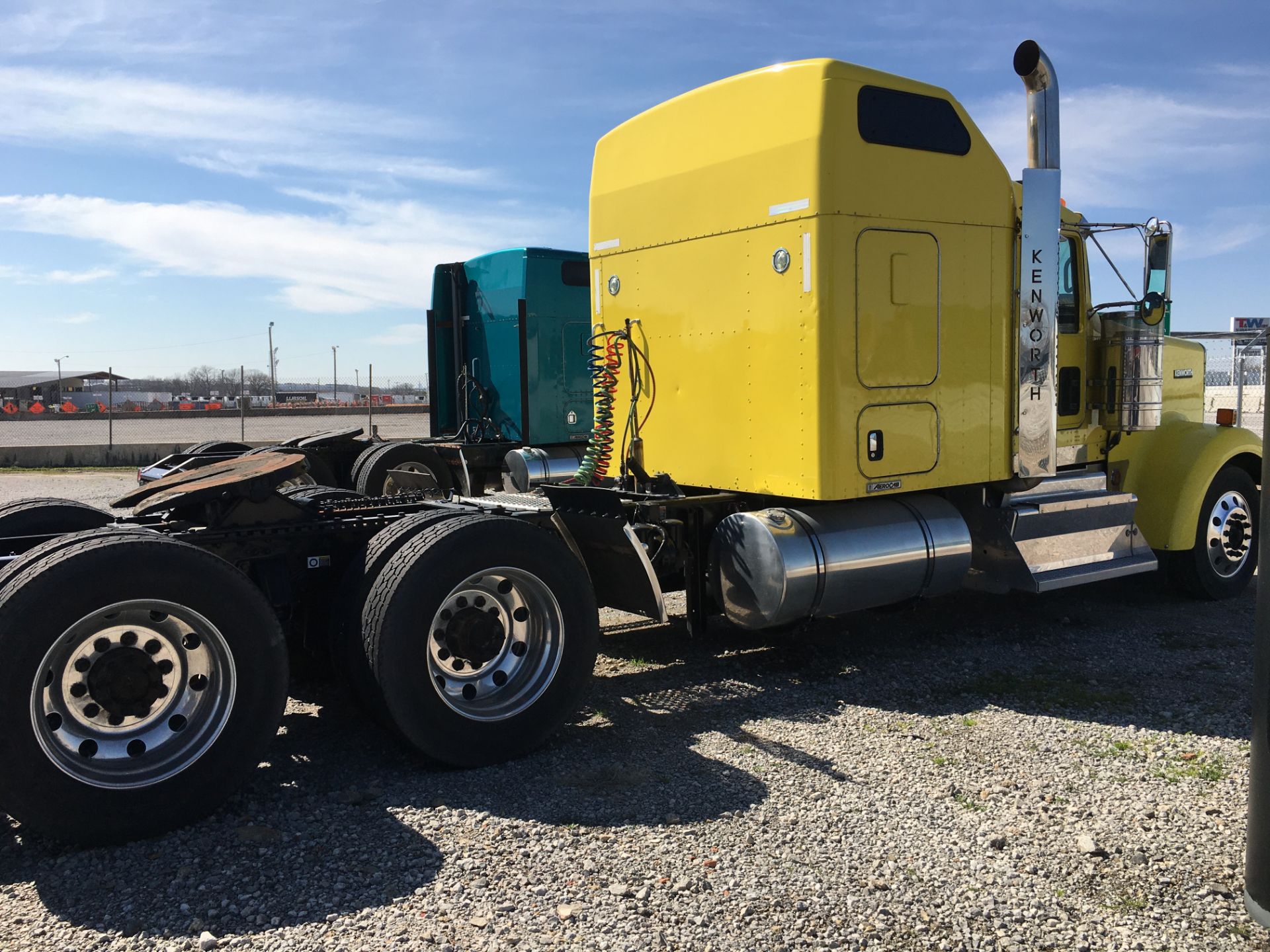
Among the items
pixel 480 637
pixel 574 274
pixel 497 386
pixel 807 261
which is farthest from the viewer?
pixel 497 386

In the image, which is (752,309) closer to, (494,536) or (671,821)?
(494,536)

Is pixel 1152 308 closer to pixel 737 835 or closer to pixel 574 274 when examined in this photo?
pixel 737 835

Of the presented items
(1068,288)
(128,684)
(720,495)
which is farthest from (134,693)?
(1068,288)

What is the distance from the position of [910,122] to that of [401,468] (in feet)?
22.3

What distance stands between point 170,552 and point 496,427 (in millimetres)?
8104

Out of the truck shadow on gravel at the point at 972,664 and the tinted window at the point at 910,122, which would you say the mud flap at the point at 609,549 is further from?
the tinted window at the point at 910,122

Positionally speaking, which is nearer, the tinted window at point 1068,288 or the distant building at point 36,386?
the tinted window at point 1068,288

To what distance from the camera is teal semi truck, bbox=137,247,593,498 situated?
11000mm

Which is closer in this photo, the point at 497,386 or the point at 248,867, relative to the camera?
the point at 248,867

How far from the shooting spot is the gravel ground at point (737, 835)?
121 inches

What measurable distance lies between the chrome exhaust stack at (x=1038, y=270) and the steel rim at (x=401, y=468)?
6173 mm

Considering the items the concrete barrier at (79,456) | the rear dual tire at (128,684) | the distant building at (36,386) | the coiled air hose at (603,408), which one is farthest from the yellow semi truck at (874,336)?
the distant building at (36,386)

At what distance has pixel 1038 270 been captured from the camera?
20.4ft

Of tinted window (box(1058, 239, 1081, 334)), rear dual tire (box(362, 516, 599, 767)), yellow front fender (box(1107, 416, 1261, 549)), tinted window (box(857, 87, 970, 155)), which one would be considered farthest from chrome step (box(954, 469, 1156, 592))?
rear dual tire (box(362, 516, 599, 767))
